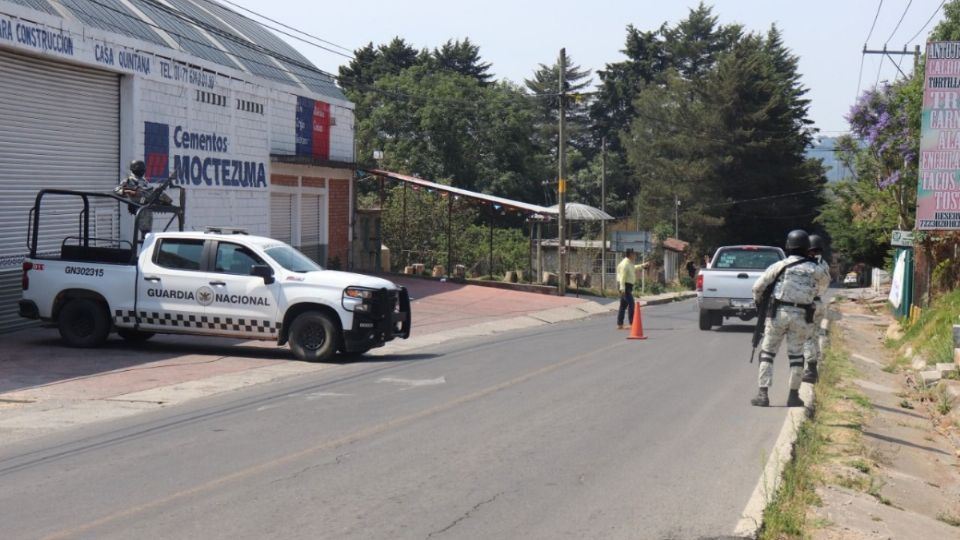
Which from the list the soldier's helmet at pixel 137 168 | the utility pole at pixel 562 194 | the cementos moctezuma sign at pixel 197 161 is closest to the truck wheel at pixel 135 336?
the soldier's helmet at pixel 137 168

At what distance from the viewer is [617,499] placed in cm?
792

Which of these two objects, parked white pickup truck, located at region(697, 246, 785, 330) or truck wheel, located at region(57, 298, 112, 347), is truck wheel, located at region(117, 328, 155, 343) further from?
parked white pickup truck, located at region(697, 246, 785, 330)

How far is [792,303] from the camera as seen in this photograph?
1158 cm

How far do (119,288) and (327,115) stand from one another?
18748mm

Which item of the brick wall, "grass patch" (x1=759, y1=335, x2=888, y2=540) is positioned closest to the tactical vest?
"grass patch" (x1=759, y1=335, x2=888, y2=540)

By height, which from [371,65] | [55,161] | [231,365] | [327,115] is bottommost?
[231,365]

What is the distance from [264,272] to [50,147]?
22.9 ft

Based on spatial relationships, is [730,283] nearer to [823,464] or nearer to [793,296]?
[793,296]

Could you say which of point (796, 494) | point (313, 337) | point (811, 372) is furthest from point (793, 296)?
point (313, 337)

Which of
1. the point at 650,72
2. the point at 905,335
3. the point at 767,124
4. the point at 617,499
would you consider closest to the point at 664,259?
the point at 767,124

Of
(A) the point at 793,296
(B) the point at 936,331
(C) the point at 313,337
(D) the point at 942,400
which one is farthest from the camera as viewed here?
(B) the point at 936,331

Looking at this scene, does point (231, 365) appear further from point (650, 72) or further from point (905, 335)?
point (650, 72)

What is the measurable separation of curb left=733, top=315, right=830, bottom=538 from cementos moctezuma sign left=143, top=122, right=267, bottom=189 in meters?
15.9

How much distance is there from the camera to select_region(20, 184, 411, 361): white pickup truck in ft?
55.8
